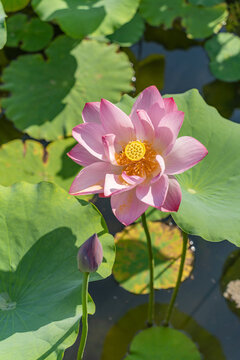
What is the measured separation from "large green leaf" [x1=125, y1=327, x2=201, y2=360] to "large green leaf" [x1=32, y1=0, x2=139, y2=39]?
1.76m

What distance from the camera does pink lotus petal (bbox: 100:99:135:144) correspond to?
5.48ft

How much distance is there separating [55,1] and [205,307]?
206 centimetres

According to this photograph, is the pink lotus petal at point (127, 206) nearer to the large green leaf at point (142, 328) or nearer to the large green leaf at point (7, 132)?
the large green leaf at point (142, 328)

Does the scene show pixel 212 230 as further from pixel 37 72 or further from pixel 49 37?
pixel 49 37

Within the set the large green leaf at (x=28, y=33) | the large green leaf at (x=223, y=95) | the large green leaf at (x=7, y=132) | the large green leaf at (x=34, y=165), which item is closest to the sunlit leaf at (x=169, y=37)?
the large green leaf at (x=223, y=95)

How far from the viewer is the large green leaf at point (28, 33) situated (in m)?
3.49

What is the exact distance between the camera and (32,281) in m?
1.83

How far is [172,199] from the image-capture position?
63.4 inches

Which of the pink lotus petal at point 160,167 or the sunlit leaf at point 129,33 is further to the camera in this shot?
the sunlit leaf at point 129,33

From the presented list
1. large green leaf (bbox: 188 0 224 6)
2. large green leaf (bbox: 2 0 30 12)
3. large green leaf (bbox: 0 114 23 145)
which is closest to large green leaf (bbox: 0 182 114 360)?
large green leaf (bbox: 0 114 23 145)

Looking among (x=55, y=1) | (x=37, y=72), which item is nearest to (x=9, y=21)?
(x=37, y=72)

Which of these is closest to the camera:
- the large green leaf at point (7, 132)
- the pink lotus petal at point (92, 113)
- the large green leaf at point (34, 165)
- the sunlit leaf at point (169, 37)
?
the pink lotus petal at point (92, 113)

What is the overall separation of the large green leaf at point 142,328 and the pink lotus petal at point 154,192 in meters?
1.13

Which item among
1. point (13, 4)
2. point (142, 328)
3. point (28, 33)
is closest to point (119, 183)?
point (142, 328)
